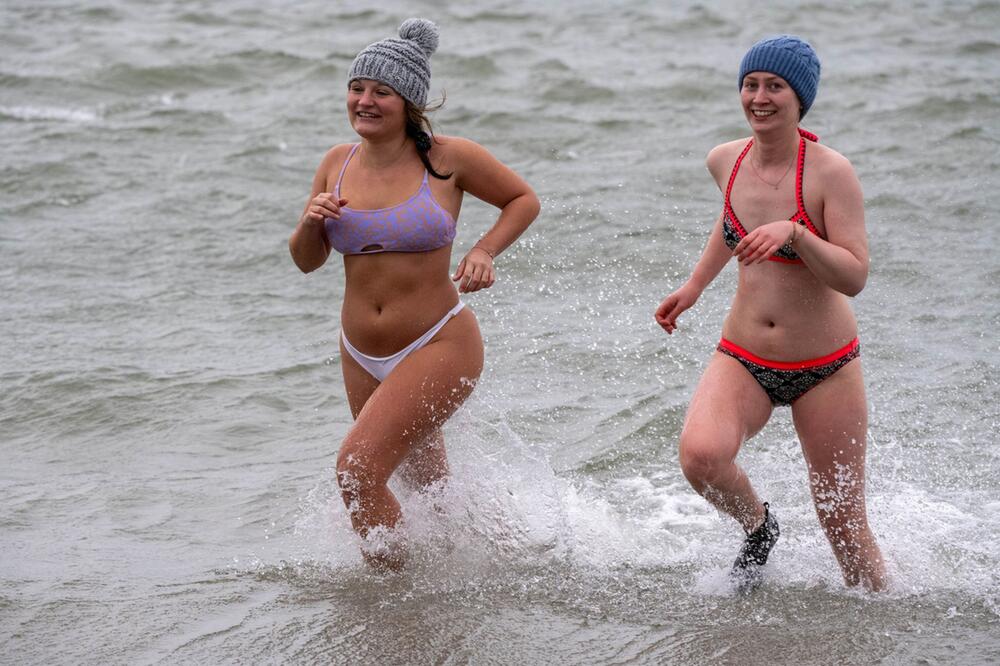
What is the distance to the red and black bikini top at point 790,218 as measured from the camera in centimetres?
507

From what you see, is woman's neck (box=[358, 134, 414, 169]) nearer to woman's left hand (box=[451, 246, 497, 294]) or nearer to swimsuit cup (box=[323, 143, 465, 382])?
swimsuit cup (box=[323, 143, 465, 382])

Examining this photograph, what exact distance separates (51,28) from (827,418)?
17.9 metres

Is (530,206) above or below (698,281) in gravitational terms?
above

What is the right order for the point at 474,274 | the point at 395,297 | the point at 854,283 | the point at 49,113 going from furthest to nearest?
1. the point at 49,113
2. the point at 395,297
3. the point at 474,274
4. the point at 854,283

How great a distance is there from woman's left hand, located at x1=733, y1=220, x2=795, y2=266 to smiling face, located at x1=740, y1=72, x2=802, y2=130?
0.49m

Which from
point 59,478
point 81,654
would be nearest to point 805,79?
point 81,654

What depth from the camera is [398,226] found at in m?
5.43

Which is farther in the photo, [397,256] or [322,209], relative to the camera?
[397,256]

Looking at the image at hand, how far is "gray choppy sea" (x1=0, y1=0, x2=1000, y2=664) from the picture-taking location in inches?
215

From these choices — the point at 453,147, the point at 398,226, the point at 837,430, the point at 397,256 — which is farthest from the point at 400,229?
the point at 837,430

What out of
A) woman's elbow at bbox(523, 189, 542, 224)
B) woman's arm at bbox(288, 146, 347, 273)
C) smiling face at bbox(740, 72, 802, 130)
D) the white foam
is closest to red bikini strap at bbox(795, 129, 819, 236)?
smiling face at bbox(740, 72, 802, 130)

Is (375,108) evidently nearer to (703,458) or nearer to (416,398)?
(416,398)

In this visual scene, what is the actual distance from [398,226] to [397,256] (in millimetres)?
133

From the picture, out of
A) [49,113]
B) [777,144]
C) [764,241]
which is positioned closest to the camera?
[764,241]
